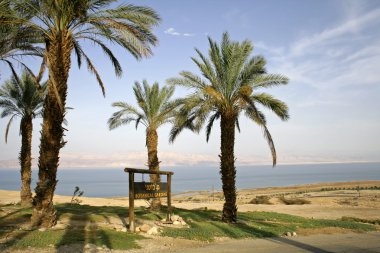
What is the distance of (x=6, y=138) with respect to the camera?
26672 mm

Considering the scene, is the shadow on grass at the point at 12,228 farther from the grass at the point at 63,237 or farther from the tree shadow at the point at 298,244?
the tree shadow at the point at 298,244

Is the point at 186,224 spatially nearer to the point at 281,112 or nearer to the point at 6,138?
the point at 281,112

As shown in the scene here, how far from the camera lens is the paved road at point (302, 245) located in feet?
34.6

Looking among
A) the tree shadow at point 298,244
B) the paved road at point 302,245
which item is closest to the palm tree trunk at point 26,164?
the paved road at point 302,245

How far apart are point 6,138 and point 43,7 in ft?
57.7

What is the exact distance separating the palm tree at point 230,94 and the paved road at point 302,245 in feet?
14.8

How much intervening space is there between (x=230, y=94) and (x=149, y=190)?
6.07 metres

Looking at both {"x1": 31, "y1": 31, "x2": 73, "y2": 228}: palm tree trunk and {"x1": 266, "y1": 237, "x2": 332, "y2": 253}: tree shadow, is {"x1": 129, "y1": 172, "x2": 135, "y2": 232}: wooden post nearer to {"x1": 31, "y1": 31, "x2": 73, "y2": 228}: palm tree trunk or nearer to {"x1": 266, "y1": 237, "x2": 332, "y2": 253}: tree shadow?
{"x1": 31, "y1": 31, "x2": 73, "y2": 228}: palm tree trunk

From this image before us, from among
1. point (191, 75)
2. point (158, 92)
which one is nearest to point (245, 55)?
point (191, 75)

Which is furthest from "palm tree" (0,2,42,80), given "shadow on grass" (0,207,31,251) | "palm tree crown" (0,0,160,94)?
"shadow on grass" (0,207,31,251)

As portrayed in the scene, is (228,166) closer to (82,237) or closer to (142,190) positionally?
(142,190)

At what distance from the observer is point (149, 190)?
1503cm

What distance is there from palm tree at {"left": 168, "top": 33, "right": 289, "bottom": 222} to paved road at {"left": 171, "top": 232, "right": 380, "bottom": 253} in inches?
178

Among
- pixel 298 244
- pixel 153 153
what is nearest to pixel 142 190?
pixel 298 244
